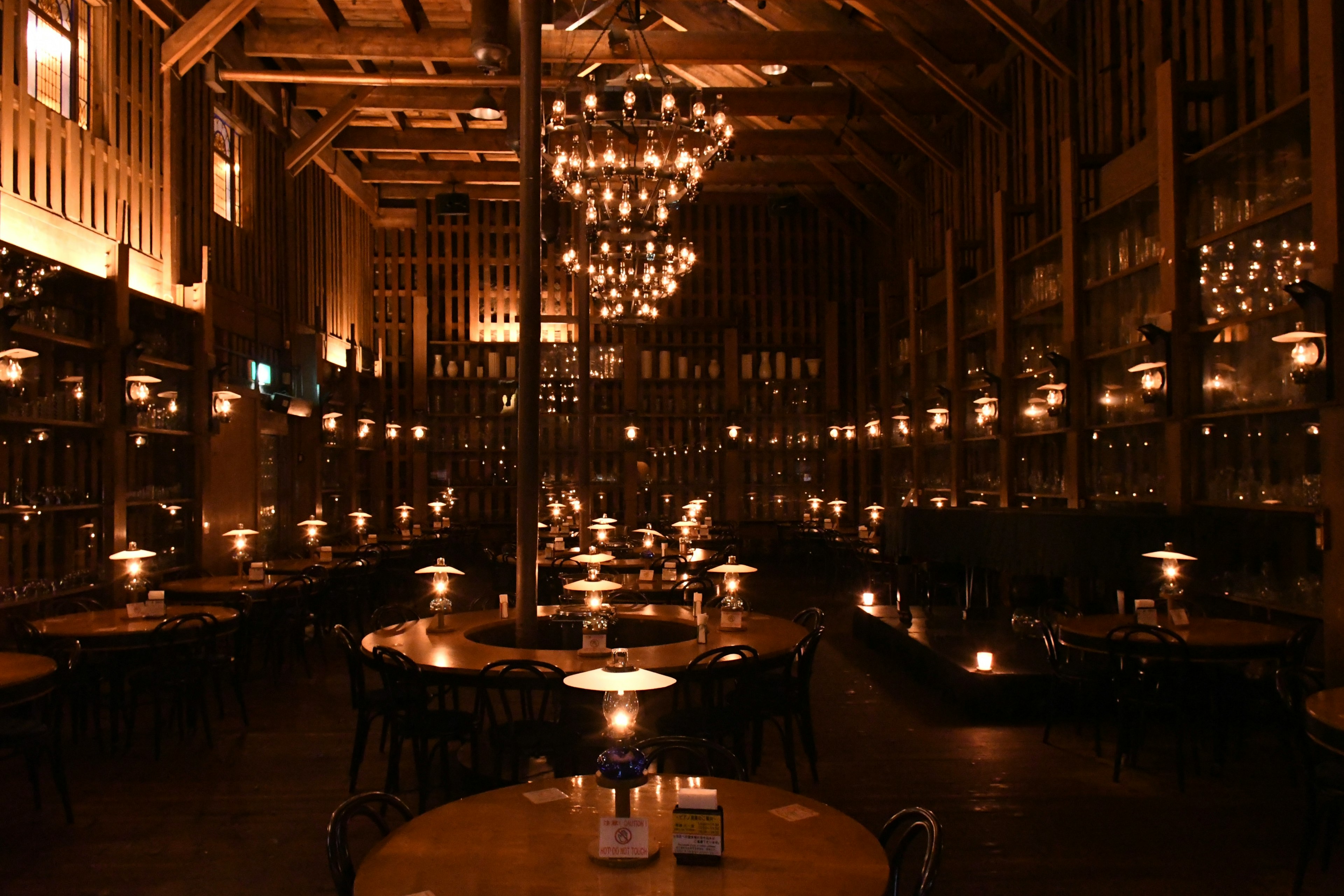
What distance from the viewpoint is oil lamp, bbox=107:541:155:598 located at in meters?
7.33

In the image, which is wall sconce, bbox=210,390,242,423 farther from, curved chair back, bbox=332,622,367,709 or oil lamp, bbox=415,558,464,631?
curved chair back, bbox=332,622,367,709

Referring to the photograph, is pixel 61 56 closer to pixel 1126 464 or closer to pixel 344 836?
pixel 344 836

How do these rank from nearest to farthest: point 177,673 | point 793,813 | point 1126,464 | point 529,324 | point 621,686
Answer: point 793,813
point 621,686
point 529,324
point 177,673
point 1126,464

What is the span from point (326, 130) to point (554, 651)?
32.6 ft

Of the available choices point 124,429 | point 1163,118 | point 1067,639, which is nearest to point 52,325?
point 124,429

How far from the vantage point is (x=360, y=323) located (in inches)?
707

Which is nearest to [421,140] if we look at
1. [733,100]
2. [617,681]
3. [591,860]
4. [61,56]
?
[733,100]

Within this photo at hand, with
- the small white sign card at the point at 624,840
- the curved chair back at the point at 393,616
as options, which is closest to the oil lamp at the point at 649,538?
the curved chair back at the point at 393,616

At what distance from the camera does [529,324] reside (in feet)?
21.4

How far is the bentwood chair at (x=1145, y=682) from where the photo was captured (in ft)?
18.8

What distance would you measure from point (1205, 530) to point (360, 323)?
46.8 feet

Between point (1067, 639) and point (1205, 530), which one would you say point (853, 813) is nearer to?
point (1067, 639)

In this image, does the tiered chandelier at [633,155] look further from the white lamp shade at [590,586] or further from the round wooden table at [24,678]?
the round wooden table at [24,678]

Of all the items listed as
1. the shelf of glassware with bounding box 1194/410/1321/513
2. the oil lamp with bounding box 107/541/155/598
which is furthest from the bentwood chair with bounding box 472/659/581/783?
the shelf of glassware with bounding box 1194/410/1321/513
